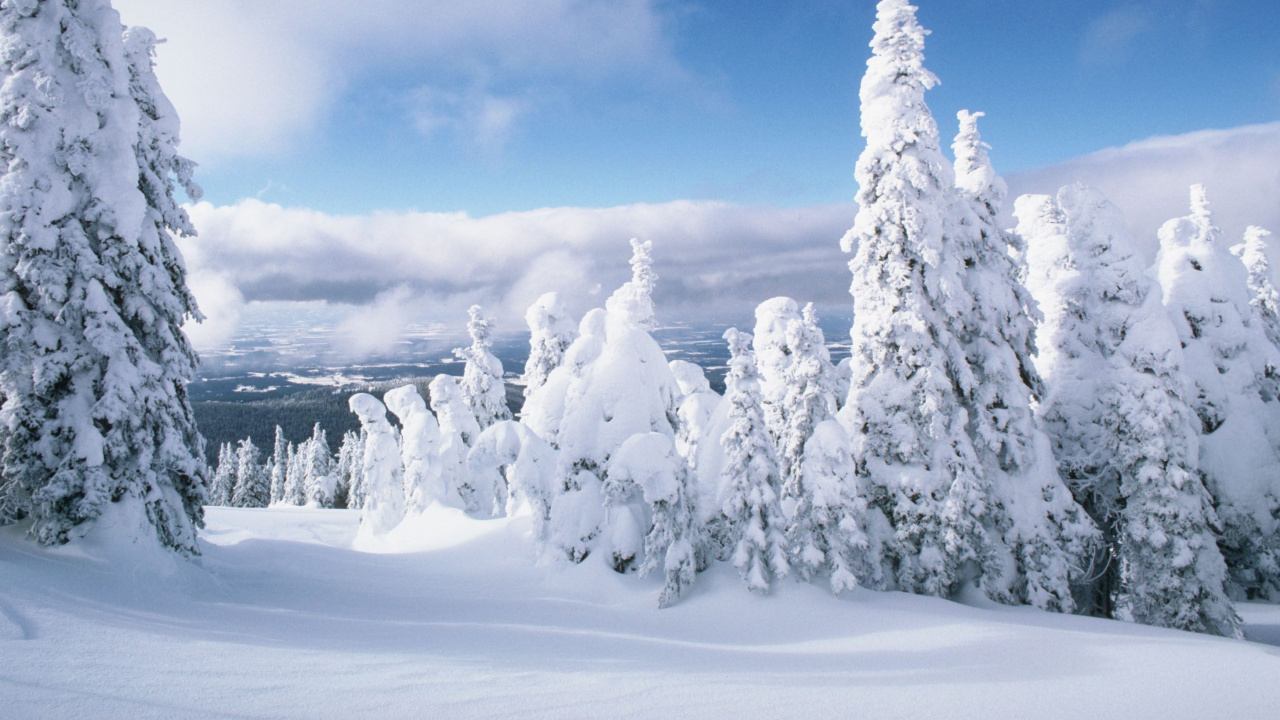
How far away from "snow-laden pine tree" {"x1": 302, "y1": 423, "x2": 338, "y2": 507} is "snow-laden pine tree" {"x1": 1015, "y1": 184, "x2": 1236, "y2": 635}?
203 ft

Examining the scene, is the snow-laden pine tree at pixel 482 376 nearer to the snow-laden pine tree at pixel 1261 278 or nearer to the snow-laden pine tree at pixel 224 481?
the snow-laden pine tree at pixel 1261 278

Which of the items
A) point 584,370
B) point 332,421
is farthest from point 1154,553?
point 332,421

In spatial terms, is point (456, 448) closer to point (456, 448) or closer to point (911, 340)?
point (456, 448)

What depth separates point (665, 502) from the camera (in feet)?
44.9

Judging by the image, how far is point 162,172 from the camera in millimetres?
12562

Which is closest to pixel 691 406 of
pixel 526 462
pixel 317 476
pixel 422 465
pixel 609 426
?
pixel 526 462

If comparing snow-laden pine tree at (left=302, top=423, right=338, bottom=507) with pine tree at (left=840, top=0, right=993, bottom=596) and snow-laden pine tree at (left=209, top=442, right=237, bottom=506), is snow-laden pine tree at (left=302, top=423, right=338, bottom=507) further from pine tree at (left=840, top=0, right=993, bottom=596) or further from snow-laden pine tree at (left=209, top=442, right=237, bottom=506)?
pine tree at (left=840, top=0, right=993, bottom=596)

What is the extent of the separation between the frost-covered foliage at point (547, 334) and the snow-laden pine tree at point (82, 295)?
18776 millimetres

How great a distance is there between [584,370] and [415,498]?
16.2 metres

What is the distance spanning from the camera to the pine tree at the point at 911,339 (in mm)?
13789

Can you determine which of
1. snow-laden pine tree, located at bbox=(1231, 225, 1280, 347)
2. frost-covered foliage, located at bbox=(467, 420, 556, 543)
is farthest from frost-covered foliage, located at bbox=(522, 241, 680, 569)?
snow-laden pine tree, located at bbox=(1231, 225, 1280, 347)

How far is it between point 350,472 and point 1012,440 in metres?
70.3

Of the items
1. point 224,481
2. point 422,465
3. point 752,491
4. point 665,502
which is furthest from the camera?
point 224,481

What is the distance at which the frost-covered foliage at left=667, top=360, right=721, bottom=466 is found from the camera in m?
23.6
